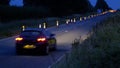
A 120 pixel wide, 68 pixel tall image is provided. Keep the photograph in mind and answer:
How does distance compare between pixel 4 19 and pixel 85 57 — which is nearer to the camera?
pixel 85 57

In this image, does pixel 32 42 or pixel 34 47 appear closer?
pixel 32 42

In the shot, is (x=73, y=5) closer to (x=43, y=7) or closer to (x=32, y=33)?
(x=43, y=7)

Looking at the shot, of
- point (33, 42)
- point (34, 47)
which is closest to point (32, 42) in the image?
point (33, 42)

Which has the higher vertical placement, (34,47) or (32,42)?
(32,42)

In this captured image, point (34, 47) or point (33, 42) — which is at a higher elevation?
point (33, 42)

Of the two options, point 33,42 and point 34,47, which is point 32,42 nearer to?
point 33,42

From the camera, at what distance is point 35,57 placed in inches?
920

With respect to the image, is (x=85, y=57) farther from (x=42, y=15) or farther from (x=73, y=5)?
(x=73, y=5)

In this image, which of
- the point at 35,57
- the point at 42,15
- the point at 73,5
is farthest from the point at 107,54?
the point at 73,5

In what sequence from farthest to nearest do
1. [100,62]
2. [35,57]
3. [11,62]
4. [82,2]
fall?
1. [82,2]
2. [35,57]
3. [11,62]
4. [100,62]

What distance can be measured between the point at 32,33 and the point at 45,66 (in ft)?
16.3

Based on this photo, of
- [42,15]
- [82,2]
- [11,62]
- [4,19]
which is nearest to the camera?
[11,62]

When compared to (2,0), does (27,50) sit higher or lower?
lower

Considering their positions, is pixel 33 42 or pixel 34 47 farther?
pixel 34 47
